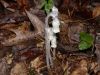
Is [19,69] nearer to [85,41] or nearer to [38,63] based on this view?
[38,63]

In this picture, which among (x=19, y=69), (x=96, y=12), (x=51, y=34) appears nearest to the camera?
(x=51, y=34)

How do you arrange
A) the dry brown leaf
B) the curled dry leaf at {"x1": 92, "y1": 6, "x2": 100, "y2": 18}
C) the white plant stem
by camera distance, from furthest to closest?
the curled dry leaf at {"x1": 92, "y1": 6, "x2": 100, "y2": 18}, the dry brown leaf, the white plant stem

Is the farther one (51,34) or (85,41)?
(85,41)

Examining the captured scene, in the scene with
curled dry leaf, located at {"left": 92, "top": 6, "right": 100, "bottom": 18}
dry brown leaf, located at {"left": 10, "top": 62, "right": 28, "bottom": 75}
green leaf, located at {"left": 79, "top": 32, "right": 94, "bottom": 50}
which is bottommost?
dry brown leaf, located at {"left": 10, "top": 62, "right": 28, "bottom": 75}

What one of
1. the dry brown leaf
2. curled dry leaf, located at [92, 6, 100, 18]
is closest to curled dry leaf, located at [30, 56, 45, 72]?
the dry brown leaf

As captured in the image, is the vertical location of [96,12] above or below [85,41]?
above

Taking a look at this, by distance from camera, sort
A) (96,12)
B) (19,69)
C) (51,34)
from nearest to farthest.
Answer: (51,34) → (19,69) → (96,12)

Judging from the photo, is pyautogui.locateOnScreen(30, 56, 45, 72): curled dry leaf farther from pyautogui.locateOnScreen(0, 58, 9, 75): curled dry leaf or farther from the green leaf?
the green leaf

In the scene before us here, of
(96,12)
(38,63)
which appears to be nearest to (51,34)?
(38,63)
